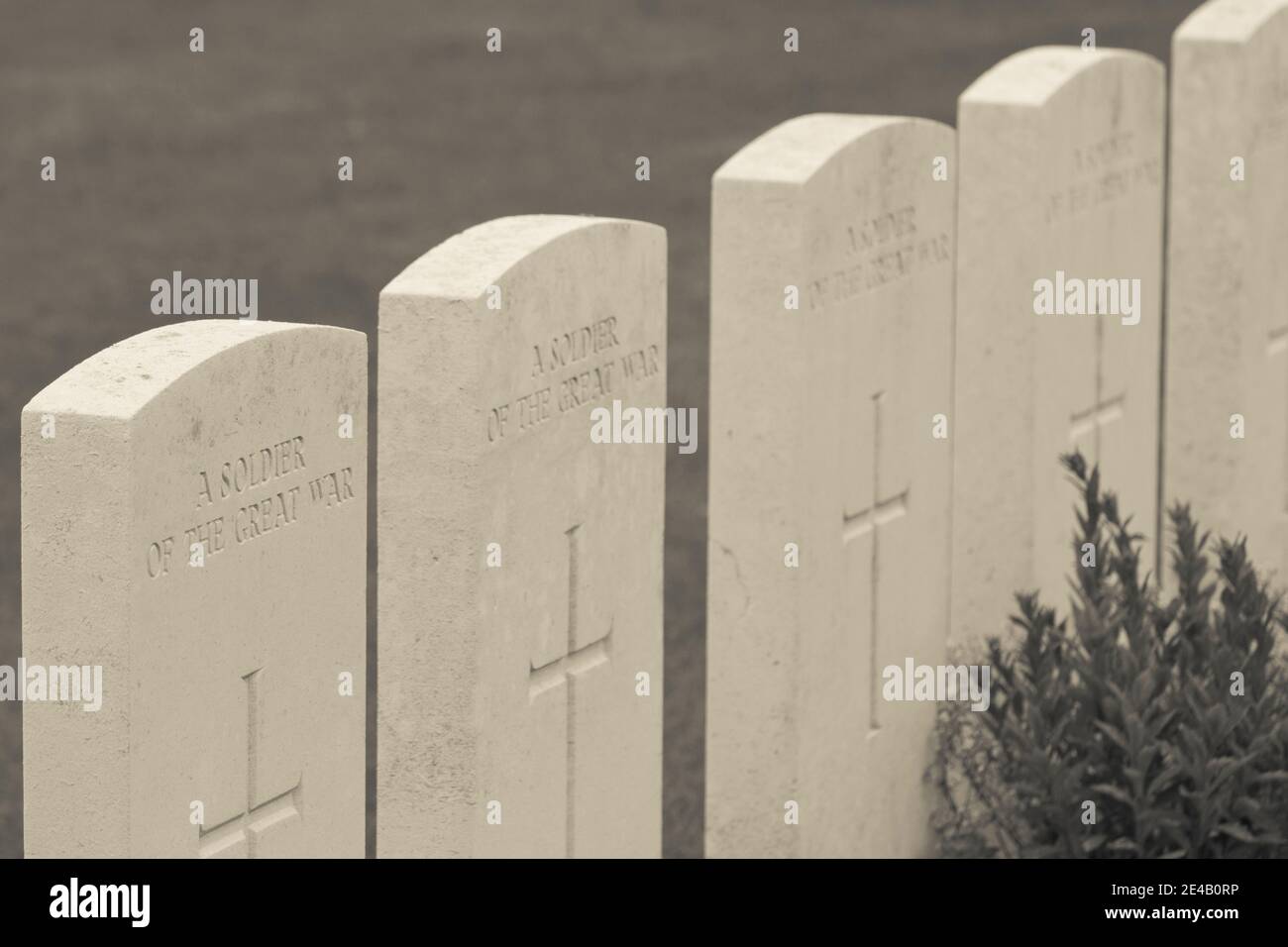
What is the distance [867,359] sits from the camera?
18.1 ft

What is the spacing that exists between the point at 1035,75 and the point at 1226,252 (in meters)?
1.06

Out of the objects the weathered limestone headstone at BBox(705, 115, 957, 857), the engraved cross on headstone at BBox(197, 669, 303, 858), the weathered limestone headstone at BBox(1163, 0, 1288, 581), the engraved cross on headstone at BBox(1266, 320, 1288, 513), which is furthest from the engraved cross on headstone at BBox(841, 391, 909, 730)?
the engraved cross on headstone at BBox(1266, 320, 1288, 513)

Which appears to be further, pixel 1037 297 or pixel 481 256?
pixel 1037 297

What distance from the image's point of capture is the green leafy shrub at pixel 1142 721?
5180 millimetres

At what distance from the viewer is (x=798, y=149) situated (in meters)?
5.30

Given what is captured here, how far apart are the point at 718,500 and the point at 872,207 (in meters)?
0.77

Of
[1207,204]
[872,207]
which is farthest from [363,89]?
[872,207]

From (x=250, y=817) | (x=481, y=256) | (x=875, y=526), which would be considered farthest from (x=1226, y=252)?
(x=250, y=817)

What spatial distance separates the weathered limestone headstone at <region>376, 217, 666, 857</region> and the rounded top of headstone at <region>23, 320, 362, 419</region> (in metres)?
0.36

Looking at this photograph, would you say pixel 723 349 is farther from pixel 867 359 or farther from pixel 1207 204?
pixel 1207 204

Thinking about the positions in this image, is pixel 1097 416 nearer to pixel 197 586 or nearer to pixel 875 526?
pixel 875 526
